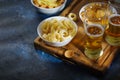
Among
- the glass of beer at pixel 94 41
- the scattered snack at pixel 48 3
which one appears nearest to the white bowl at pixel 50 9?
the scattered snack at pixel 48 3

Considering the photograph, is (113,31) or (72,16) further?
(72,16)

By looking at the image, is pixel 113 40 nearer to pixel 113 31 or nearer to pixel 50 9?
pixel 113 31

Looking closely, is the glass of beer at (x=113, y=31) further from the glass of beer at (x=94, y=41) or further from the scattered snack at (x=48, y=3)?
the scattered snack at (x=48, y=3)

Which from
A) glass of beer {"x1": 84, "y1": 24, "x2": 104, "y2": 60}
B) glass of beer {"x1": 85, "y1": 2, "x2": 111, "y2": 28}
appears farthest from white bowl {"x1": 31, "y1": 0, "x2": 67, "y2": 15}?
glass of beer {"x1": 84, "y1": 24, "x2": 104, "y2": 60}

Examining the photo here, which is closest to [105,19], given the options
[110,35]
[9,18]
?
[110,35]

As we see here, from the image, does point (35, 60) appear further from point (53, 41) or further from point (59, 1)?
point (59, 1)

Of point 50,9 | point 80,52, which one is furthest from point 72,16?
point 80,52
